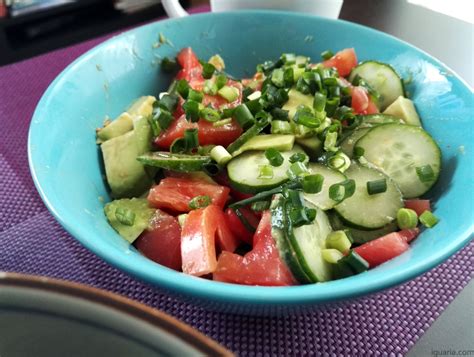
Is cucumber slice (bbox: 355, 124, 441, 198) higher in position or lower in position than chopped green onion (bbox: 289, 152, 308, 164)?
higher

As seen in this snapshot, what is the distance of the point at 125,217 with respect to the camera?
988mm

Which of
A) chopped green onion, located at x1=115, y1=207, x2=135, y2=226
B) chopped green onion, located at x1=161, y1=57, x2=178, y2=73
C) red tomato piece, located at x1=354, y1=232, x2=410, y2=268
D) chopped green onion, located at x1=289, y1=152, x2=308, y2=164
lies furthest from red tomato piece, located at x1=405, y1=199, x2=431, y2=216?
chopped green onion, located at x1=161, y1=57, x2=178, y2=73

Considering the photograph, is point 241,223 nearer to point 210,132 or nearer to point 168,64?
point 210,132

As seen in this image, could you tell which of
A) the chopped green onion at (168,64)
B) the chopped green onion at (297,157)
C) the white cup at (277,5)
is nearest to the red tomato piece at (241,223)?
the chopped green onion at (297,157)

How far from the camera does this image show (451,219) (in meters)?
0.93

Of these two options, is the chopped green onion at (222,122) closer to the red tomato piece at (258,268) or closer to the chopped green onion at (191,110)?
the chopped green onion at (191,110)

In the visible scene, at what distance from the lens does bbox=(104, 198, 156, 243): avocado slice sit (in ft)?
3.24

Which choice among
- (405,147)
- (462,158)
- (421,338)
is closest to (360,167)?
(405,147)

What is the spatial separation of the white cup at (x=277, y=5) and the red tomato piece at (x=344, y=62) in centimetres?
30

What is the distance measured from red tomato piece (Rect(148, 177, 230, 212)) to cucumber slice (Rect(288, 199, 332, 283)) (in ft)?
0.65

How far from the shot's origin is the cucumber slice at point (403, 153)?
3.46ft

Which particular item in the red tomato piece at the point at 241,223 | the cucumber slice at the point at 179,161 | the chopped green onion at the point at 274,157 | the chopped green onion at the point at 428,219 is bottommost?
the red tomato piece at the point at 241,223

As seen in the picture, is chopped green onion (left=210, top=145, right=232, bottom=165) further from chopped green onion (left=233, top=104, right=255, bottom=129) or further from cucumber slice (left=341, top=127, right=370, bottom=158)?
cucumber slice (left=341, top=127, right=370, bottom=158)

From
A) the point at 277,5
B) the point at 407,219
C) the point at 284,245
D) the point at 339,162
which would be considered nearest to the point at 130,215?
the point at 284,245
